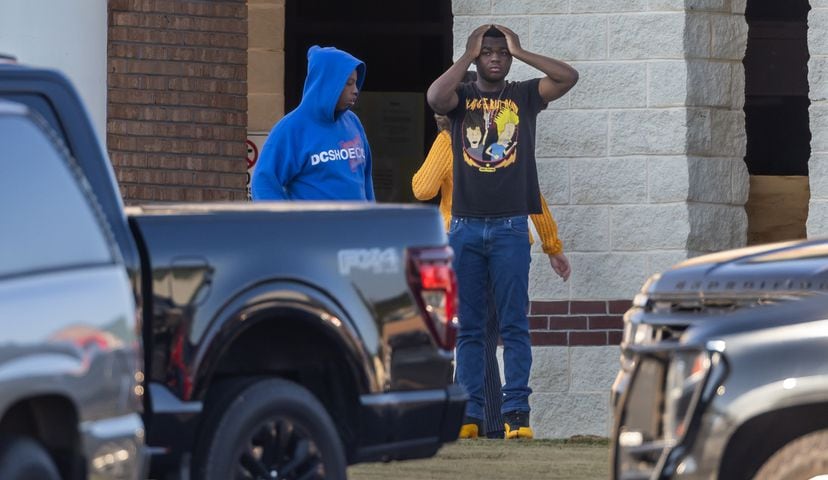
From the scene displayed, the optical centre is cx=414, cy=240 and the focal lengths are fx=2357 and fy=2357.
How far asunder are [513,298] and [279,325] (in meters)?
4.51

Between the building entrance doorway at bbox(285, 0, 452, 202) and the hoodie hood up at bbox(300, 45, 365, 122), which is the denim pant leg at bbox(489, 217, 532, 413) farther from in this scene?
the building entrance doorway at bbox(285, 0, 452, 202)

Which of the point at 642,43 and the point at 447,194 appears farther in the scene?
the point at 642,43

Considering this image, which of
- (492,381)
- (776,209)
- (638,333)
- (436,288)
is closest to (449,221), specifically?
(492,381)

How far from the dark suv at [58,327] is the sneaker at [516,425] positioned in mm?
6021

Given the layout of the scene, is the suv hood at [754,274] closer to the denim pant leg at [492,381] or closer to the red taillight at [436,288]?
the red taillight at [436,288]

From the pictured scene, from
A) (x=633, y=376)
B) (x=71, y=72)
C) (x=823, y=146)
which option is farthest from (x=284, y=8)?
(x=633, y=376)

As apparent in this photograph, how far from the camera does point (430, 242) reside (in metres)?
8.43

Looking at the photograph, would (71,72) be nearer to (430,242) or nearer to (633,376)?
(430,242)

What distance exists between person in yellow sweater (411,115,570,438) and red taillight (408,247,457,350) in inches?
170

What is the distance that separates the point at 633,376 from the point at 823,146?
282 inches

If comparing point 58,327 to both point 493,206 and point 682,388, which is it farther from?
point 493,206

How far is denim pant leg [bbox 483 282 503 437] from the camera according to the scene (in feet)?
42.6

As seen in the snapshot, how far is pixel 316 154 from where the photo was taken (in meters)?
11.0

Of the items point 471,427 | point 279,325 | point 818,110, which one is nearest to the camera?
point 279,325
